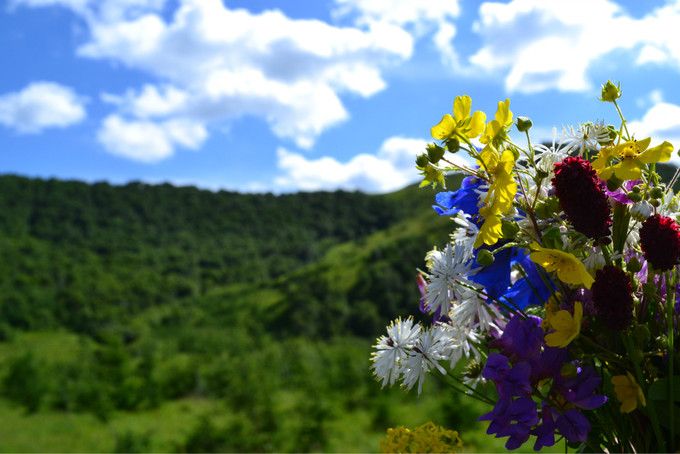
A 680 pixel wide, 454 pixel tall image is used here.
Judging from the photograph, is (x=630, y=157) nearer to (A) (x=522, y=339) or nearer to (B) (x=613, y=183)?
(B) (x=613, y=183)

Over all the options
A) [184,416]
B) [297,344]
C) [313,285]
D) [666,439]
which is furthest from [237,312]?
[666,439]

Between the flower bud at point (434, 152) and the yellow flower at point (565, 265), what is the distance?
162 mm

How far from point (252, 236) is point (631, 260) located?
205ft

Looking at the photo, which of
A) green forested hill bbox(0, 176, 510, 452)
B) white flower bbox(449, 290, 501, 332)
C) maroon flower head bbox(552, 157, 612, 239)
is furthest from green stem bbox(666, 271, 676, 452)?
green forested hill bbox(0, 176, 510, 452)

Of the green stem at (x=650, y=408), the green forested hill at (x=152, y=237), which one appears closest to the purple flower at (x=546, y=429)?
the green stem at (x=650, y=408)

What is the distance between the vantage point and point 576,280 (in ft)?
2.28

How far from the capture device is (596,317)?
29.7 inches

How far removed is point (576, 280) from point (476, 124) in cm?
22

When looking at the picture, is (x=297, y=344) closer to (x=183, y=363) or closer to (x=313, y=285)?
(x=183, y=363)

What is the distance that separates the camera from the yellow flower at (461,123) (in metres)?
0.78

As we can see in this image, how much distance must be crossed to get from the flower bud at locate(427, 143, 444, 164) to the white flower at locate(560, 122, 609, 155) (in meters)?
0.19

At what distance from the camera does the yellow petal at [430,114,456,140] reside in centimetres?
78

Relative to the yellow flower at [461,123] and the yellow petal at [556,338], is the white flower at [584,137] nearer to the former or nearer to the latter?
the yellow flower at [461,123]

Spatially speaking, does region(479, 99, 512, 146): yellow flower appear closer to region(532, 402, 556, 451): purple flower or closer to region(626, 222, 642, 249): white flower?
region(626, 222, 642, 249): white flower
